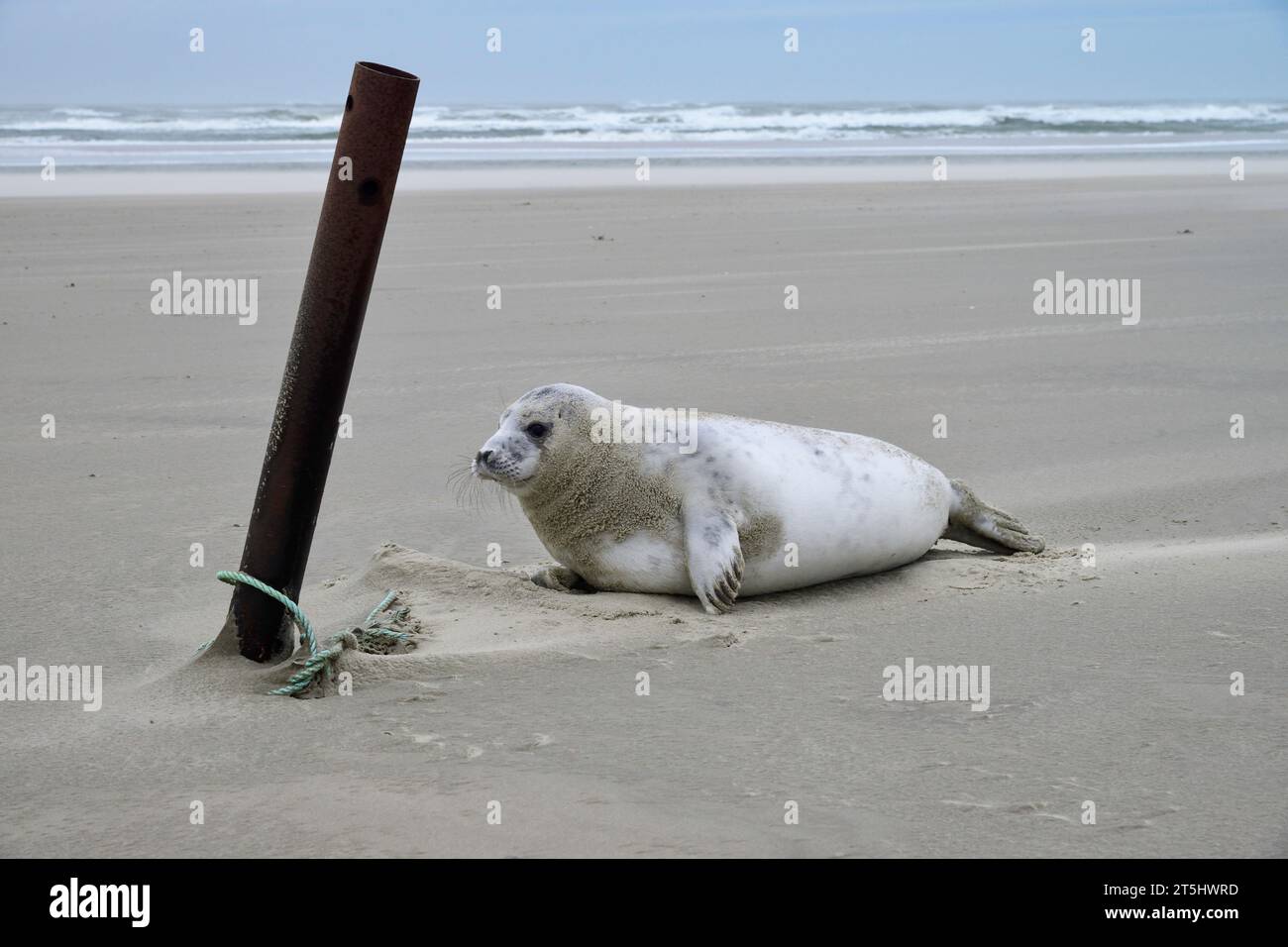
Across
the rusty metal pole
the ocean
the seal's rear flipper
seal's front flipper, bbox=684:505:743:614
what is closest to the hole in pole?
the rusty metal pole

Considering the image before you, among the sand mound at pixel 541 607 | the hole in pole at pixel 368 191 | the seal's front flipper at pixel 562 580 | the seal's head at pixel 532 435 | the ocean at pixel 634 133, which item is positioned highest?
the ocean at pixel 634 133

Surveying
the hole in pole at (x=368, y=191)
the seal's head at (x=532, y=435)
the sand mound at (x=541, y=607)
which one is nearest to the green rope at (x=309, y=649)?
the sand mound at (x=541, y=607)

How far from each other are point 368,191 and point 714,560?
1.51 metres

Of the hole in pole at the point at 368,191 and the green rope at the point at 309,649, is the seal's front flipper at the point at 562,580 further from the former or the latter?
the hole in pole at the point at 368,191

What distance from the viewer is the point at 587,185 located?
65.4ft

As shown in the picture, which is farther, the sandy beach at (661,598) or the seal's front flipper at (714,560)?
the seal's front flipper at (714,560)

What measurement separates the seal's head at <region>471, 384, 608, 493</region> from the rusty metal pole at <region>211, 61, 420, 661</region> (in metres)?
0.64

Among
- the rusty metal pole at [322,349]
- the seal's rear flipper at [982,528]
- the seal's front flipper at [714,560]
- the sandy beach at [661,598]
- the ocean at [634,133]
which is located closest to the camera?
the sandy beach at [661,598]

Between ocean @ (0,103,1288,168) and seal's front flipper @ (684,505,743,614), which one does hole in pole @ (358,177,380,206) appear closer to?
seal's front flipper @ (684,505,743,614)

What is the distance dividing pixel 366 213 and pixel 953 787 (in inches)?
78.0

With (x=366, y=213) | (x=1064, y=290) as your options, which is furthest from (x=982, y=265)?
(x=366, y=213)

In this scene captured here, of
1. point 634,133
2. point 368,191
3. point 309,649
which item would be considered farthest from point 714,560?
point 634,133

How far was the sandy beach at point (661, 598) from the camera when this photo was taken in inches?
120

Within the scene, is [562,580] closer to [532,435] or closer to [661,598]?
[661,598]
